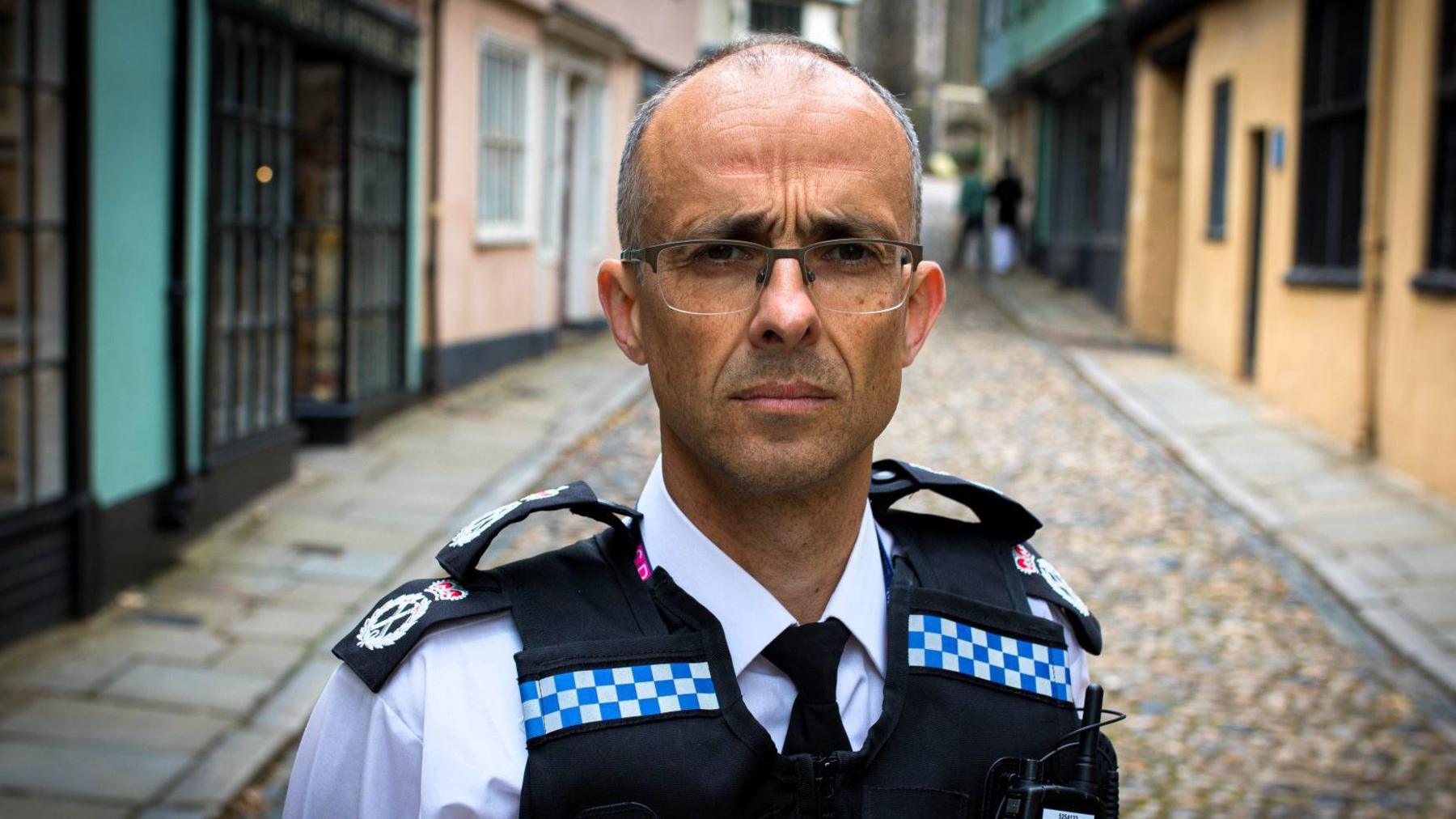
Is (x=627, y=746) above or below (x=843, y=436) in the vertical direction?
below

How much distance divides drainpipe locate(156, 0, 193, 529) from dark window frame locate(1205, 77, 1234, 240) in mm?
10832

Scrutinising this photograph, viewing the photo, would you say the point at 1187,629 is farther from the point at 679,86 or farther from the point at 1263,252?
the point at 1263,252

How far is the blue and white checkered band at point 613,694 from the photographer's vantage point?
5.50 feet

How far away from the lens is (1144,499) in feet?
32.1

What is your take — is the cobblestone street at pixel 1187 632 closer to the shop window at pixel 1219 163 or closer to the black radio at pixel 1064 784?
the black radio at pixel 1064 784

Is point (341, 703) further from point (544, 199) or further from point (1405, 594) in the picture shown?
point (544, 199)

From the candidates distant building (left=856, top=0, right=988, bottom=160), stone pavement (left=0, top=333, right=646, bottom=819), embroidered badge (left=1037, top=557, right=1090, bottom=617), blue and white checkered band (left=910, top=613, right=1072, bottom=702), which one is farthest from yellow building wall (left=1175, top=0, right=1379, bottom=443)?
distant building (left=856, top=0, right=988, bottom=160)

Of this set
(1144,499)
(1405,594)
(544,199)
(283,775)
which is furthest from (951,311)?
(283,775)

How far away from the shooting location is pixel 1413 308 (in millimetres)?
10094

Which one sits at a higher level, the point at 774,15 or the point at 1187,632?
the point at 774,15

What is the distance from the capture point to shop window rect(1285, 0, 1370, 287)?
1185 centimetres

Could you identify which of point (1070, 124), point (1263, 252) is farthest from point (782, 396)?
point (1070, 124)

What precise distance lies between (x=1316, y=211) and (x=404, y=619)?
484 inches

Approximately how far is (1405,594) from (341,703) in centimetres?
686
